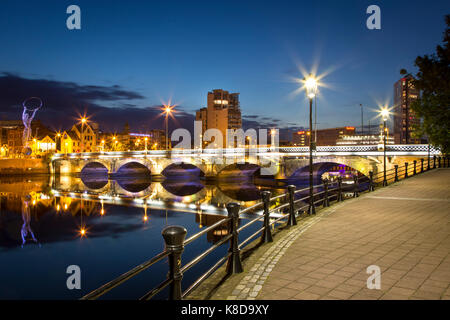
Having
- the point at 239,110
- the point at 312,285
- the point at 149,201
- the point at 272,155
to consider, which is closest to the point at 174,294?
the point at 312,285

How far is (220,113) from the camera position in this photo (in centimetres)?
14150

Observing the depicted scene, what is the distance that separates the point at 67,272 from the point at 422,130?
20.8 metres

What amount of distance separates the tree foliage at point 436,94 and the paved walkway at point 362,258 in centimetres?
735

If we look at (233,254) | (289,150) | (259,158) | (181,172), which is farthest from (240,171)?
(233,254)

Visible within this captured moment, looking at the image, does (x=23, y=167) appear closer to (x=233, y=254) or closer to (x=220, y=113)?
(x=220, y=113)

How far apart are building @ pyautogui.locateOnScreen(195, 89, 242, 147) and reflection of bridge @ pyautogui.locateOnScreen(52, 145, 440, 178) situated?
52.7 metres

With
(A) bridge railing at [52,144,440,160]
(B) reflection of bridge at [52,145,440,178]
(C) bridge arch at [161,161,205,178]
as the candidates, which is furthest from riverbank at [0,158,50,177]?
(C) bridge arch at [161,161,205,178]

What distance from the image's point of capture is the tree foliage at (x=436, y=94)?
15523 mm

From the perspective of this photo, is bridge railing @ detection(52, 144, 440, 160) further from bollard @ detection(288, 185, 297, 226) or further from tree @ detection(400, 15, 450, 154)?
bollard @ detection(288, 185, 297, 226)

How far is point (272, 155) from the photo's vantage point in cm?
5400

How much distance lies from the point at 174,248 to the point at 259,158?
53.1 m

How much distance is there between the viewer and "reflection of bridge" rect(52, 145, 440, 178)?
40156 mm
